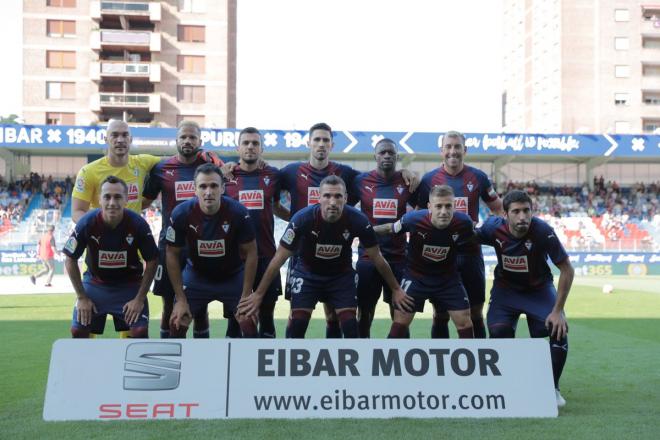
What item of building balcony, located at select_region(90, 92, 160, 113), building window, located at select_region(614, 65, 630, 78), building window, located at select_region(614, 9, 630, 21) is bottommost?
building balcony, located at select_region(90, 92, 160, 113)

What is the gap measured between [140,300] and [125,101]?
41.9 m

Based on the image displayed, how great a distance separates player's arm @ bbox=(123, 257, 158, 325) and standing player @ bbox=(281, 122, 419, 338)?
4.74 ft

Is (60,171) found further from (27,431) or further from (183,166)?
(27,431)

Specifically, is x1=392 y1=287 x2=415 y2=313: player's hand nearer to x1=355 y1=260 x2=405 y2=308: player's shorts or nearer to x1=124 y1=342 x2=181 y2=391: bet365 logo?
x1=355 y1=260 x2=405 y2=308: player's shorts

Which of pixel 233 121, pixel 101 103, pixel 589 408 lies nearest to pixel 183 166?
pixel 589 408

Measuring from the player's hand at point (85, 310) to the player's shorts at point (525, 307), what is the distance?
3495mm

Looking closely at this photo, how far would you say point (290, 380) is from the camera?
5.11 metres

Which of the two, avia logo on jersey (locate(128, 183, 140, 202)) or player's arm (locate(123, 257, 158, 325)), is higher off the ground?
avia logo on jersey (locate(128, 183, 140, 202))

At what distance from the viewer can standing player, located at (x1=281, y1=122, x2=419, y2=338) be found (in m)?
7.11

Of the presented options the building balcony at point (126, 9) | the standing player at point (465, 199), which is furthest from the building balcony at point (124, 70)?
the standing player at point (465, 199)

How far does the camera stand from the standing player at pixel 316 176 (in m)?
7.11

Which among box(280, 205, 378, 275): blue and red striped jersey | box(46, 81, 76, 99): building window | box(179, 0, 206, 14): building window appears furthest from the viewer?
box(179, 0, 206, 14): building window

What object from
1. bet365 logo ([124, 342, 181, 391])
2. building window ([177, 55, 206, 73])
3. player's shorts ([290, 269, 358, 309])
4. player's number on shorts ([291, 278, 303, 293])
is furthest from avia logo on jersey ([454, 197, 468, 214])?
building window ([177, 55, 206, 73])

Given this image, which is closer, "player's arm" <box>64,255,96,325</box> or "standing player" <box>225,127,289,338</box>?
"player's arm" <box>64,255,96,325</box>
